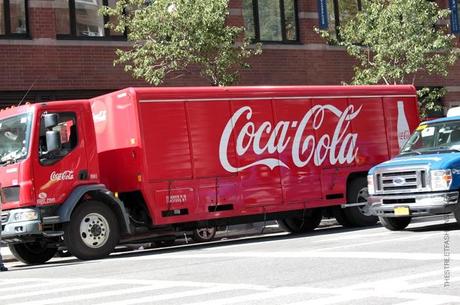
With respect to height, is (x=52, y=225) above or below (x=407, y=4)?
below

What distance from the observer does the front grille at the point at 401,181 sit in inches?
579

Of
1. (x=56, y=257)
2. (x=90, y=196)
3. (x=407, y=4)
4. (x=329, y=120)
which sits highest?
(x=407, y=4)

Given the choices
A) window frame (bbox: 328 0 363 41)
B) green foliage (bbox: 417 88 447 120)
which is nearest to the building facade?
window frame (bbox: 328 0 363 41)

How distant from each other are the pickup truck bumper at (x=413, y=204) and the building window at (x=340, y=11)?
14.9 meters

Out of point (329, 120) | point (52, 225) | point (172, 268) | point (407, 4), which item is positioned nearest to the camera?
point (172, 268)

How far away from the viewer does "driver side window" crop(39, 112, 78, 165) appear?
1426 centimetres

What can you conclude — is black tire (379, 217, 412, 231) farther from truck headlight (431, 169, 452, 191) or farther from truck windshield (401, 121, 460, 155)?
truck headlight (431, 169, 452, 191)

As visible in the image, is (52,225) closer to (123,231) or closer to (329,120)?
(123,231)

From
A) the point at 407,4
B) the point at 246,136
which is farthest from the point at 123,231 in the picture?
the point at 407,4

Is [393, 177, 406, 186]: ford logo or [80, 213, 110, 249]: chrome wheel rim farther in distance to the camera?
[393, 177, 406, 186]: ford logo

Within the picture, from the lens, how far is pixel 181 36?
68.5 feet

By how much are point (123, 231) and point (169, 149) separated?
1737mm

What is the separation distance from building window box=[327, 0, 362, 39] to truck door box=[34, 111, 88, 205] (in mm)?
16448

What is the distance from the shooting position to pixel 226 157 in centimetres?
1612
